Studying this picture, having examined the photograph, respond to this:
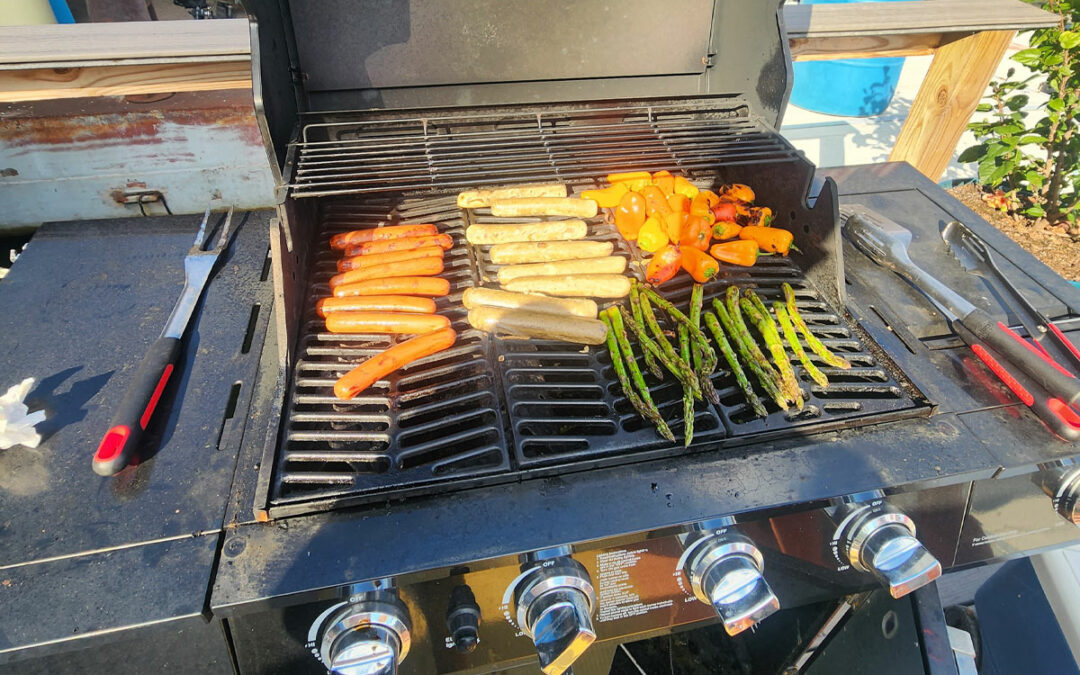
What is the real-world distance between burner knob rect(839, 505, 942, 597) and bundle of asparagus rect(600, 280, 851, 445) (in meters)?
A: 0.41

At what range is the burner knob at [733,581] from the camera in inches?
61.6

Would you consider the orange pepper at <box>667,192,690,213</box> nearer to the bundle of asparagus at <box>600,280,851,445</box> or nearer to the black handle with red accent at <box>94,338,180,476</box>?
the bundle of asparagus at <box>600,280,851,445</box>

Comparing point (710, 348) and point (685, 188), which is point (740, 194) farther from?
point (710, 348)

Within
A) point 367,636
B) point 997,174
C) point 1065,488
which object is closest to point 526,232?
point 367,636

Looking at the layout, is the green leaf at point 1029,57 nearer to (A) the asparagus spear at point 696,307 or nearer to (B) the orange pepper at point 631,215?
(B) the orange pepper at point 631,215

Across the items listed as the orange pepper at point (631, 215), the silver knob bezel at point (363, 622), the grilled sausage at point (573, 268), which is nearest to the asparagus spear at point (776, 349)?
the grilled sausage at point (573, 268)

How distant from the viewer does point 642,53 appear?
10.0 feet

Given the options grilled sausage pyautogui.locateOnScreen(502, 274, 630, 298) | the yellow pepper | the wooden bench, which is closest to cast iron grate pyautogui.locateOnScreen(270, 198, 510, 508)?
grilled sausage pyautogui.locateOnScreen(502, 274, 630, 298)

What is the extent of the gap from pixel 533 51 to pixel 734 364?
193 cm

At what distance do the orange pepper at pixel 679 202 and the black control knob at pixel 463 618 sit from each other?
2.03 meters

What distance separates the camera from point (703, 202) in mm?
2916

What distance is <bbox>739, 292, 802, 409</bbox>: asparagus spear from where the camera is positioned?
6.49 ft

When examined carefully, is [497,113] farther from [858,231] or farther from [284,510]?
[284,510]

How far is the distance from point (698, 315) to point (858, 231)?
3.53 feet
